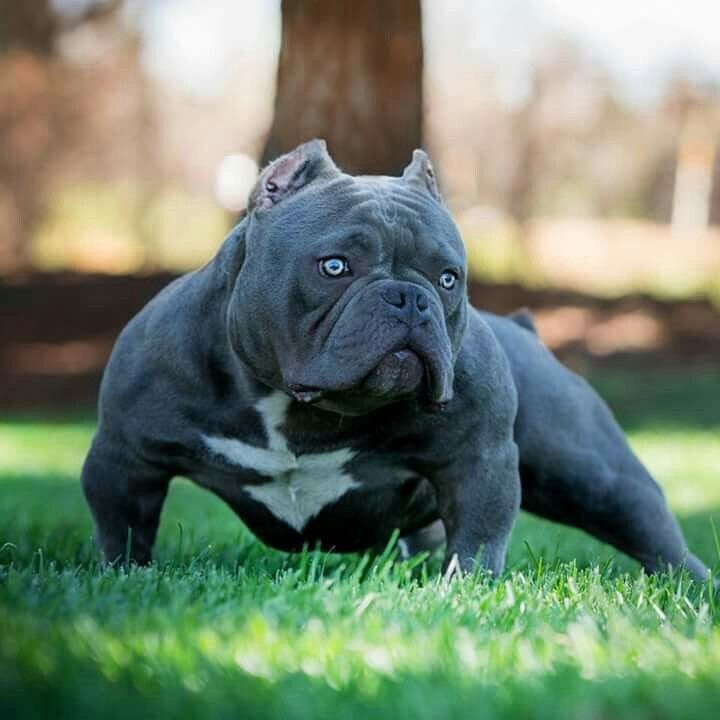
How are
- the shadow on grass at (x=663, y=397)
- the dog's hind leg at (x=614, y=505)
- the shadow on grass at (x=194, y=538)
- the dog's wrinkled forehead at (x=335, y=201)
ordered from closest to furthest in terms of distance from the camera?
the dog's wrinkled forehead at (x=335, y=201), the shadow on grass at (x=194, y=538), the dog's hind leg at (x=614, y=505), the shadow on grass at (x=663, y=397)

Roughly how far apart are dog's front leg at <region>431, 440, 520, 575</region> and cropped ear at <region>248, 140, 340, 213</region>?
1.03 metres

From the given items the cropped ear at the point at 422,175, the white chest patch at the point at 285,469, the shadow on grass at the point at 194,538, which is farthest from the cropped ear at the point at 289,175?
the shadow on grass at the point at 194,538

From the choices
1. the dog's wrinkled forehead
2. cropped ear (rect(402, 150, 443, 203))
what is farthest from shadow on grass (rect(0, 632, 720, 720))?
cropped ear (rect(402, 150, 443, 203))

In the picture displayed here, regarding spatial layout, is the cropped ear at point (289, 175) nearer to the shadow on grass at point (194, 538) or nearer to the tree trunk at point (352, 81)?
the shadow on grass at point (194, 538)

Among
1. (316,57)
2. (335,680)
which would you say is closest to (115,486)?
(335,680)

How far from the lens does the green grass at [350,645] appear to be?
257 centimetres

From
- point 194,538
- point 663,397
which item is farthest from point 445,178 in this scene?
point 194,538

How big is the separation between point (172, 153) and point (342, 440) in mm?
17009

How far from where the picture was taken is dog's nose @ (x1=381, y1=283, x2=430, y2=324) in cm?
408

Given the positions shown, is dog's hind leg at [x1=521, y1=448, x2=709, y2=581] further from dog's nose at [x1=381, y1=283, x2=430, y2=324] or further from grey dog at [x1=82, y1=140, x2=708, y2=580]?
dog's nose at [x1=381, y1=283, x2=430, y2=324]

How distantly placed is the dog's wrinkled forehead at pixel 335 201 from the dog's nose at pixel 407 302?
23cm

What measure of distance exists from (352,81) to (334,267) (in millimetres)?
6525

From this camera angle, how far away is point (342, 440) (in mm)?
4629

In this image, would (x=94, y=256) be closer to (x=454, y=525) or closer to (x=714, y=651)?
(x=454, y=525)
